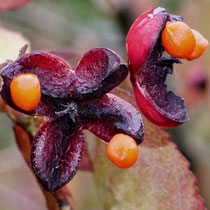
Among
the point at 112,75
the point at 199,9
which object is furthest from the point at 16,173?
the point at 112,75

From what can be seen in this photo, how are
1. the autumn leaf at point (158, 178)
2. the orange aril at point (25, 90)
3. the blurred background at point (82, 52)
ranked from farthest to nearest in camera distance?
the blurred background at point (82, 52) < the autumn leaf at point (158, 178) < the orange aril at point (25, 90)

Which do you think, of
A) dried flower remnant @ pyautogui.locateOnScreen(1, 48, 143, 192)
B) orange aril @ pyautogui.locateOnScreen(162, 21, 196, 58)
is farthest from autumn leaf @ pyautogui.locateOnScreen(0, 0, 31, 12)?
orange aril @ pyautogui.locateOnScreen(162, 21, 196, 58)

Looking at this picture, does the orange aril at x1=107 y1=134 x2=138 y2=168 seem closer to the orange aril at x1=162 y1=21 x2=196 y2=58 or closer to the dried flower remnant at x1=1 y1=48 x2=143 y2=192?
the dried flower remnant at x1=1 y1=48 x2=143 y2=192

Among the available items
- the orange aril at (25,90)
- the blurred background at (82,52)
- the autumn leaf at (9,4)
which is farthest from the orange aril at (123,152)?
the blurred background at (82,52)

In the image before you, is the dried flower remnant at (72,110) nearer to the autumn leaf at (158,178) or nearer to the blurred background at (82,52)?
the autumn leaf at (158,178)

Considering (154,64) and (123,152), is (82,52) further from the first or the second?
(123,152)

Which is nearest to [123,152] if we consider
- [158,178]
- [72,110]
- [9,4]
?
[72,110]

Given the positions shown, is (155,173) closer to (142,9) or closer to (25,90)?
(25,90)
